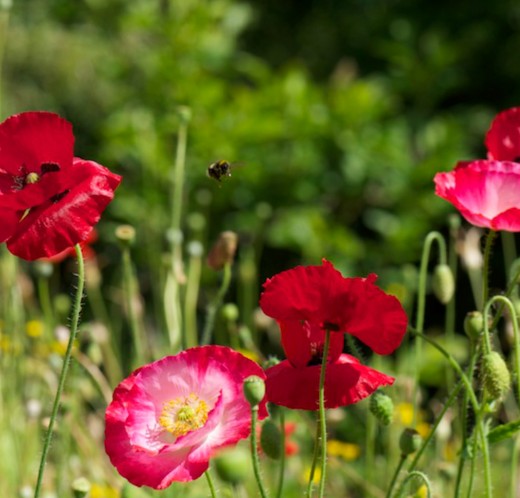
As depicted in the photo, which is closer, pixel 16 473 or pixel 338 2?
pixel 16 473

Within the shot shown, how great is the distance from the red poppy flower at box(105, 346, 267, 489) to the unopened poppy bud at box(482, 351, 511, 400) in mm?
202

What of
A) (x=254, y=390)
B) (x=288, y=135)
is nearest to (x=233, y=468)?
(x=254, y=390)

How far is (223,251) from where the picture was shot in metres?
1.26

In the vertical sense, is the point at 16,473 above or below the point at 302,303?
below

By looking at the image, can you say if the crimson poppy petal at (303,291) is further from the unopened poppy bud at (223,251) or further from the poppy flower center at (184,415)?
the unopened poppy bud at (223,251)

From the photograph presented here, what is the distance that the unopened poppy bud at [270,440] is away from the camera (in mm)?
1003

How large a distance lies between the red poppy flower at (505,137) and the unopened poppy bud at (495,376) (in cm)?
28

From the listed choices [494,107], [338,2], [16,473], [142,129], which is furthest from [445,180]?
[338,2]

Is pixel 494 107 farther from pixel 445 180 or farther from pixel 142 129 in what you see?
pixel 445 180

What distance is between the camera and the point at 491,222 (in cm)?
96

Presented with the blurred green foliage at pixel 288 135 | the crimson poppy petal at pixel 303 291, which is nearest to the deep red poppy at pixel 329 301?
the crimson poppy petal at pixel 303 291

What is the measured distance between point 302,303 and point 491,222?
242 millimetres

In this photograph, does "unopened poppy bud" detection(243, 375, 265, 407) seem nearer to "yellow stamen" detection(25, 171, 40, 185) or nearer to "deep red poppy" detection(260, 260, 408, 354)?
"deep red poppy" detection(260, 260, 408, 354)

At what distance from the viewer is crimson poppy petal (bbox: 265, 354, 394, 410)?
0.85 m
